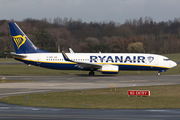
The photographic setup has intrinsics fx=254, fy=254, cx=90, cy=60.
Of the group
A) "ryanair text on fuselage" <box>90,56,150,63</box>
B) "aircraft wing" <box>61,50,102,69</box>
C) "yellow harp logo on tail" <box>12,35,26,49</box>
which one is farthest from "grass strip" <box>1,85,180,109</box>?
"yellow harp logo on tail" <box>12,35,26,49</box>

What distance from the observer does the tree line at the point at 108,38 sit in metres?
122

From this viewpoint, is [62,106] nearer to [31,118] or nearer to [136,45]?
[31,118]

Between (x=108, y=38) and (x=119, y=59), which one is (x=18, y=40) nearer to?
(x=119, y=59)

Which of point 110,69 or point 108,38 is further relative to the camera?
point 108,38

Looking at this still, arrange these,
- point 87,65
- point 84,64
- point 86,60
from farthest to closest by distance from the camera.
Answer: point 86,60, point 87,65, point 84,64

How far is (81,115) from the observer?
1730 centimetres

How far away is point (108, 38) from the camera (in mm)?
139375

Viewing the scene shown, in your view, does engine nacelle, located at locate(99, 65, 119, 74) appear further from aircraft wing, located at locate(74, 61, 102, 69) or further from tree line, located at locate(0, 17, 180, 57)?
tree line, located at locate(0, 17, 180, 57)

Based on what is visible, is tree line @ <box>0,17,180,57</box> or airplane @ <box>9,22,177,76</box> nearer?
airplane @ <box>9,22,177,76</box>

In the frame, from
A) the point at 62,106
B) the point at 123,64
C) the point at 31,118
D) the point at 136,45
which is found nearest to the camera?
the point at 31,118

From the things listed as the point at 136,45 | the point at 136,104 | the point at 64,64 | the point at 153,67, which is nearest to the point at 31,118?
the point at 136,104

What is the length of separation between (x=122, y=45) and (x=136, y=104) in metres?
102

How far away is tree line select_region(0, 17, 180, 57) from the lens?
122 metres

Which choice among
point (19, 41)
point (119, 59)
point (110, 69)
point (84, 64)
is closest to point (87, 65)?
point (84, 64)
